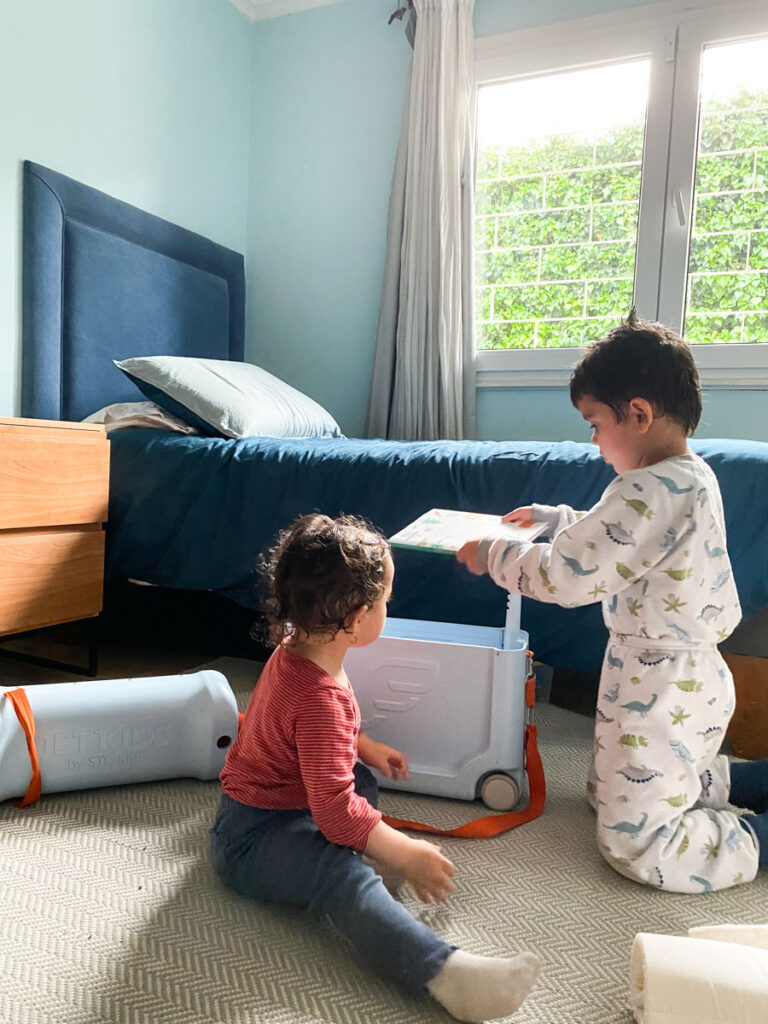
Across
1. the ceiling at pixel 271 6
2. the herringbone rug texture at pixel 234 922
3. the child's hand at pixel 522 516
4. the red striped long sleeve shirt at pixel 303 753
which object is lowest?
the herringbone rug texture at pixel 234 922

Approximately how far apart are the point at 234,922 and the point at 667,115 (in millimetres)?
2889

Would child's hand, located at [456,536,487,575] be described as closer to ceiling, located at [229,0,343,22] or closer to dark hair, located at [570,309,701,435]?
dark hair, located at [570,309,701,435]

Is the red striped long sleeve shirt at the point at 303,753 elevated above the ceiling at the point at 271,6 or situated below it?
below

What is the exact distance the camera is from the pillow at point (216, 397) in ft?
7.14

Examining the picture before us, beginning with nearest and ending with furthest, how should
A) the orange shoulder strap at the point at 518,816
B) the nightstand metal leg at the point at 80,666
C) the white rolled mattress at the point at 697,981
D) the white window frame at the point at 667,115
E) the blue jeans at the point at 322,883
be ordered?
the white rolled mattress at the point at 697,981 < the blue jeans at the point at 322,883 < the orange shoulder strap at the point at 518,816 < the nightstand metal leg at the point at 80,666 < the white window frame at the point at 667,115

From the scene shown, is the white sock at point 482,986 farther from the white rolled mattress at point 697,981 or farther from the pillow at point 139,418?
the pillow at point 139,418

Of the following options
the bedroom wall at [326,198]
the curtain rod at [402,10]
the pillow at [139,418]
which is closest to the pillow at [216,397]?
the pillow at [139,418]

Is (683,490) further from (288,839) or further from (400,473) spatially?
(400,473)

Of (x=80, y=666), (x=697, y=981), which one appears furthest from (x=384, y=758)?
(x=80, y=666)

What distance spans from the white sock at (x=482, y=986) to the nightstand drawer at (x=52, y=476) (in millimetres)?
1304

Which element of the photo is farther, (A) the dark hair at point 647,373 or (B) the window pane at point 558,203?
(B) the window pane at point 558,203

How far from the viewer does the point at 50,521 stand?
5.80 feet

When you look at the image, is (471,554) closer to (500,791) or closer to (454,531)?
(454,531)

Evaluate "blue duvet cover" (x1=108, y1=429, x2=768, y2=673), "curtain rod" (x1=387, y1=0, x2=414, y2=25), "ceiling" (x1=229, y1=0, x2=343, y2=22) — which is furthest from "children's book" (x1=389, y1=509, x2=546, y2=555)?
"ceiling" (x1=229, y1=0, x2=343, y2=22)
